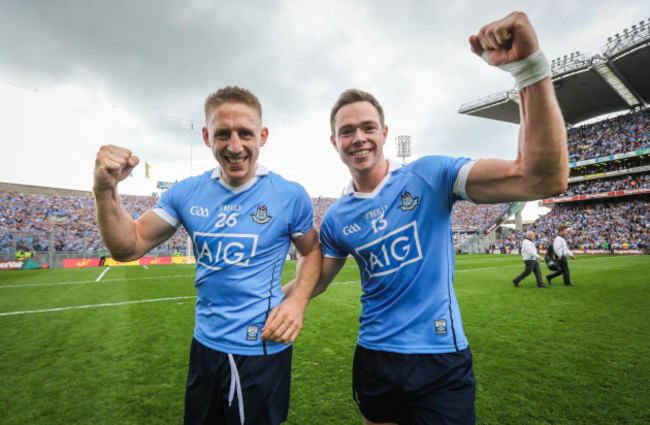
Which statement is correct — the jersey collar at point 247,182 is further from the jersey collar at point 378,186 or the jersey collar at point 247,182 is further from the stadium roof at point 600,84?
the stadium roof at point 600,84

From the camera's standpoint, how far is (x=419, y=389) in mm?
1675

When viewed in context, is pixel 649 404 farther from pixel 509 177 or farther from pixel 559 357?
pixel 509 177

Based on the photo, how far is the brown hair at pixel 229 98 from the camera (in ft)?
6.23

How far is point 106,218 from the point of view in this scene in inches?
65.0

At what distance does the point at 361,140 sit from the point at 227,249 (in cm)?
102

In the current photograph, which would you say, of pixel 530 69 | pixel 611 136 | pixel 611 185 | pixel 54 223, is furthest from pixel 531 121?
pixel 611 136

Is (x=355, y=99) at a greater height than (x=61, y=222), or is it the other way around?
(x=61, y=222)

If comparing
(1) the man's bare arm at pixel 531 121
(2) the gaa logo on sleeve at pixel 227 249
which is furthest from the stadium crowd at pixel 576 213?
(1) the man's bare arm at pixel 531 121

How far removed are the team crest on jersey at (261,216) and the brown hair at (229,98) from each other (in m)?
0.61

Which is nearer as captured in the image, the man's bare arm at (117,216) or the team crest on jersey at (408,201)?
the man's bare arm at (117,216)

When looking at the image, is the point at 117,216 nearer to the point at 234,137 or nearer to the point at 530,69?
the point at 234,137

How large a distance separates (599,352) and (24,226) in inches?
1804

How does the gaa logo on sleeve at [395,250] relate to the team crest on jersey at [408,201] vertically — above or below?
below

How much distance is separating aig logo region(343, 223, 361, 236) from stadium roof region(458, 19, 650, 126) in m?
32.3
